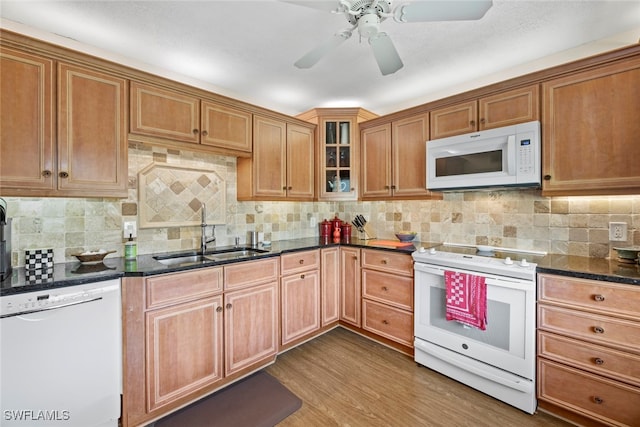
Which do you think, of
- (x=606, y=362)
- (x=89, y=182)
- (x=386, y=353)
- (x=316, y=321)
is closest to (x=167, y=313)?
(x=89, y=182)

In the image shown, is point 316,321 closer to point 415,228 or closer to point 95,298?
point 415,228

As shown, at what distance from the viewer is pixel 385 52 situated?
155cm

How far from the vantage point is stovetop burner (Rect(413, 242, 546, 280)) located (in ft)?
6.04

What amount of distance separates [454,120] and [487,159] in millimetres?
485

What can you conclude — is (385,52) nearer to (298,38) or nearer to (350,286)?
(298,38)

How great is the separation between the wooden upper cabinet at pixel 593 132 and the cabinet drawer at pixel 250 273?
222 cm

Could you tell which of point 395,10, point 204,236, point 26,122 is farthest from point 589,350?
point 26,122

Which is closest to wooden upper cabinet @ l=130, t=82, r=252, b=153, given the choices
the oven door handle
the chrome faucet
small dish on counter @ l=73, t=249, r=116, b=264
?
the chrome faucet

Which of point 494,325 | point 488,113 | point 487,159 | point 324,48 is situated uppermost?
point 324,48

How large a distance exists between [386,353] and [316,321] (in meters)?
0.73

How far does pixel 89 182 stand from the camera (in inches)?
70.8

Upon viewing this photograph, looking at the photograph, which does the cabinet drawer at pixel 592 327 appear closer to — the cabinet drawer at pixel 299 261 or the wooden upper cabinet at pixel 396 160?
the wooden upper cabinet at pixel 396 160

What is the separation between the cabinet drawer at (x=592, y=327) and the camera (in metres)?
1.54

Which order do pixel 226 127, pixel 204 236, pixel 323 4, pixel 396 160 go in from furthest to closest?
pixel 396 160 < pixel 204 236 < pixel 226 127 < pixel 323 4
